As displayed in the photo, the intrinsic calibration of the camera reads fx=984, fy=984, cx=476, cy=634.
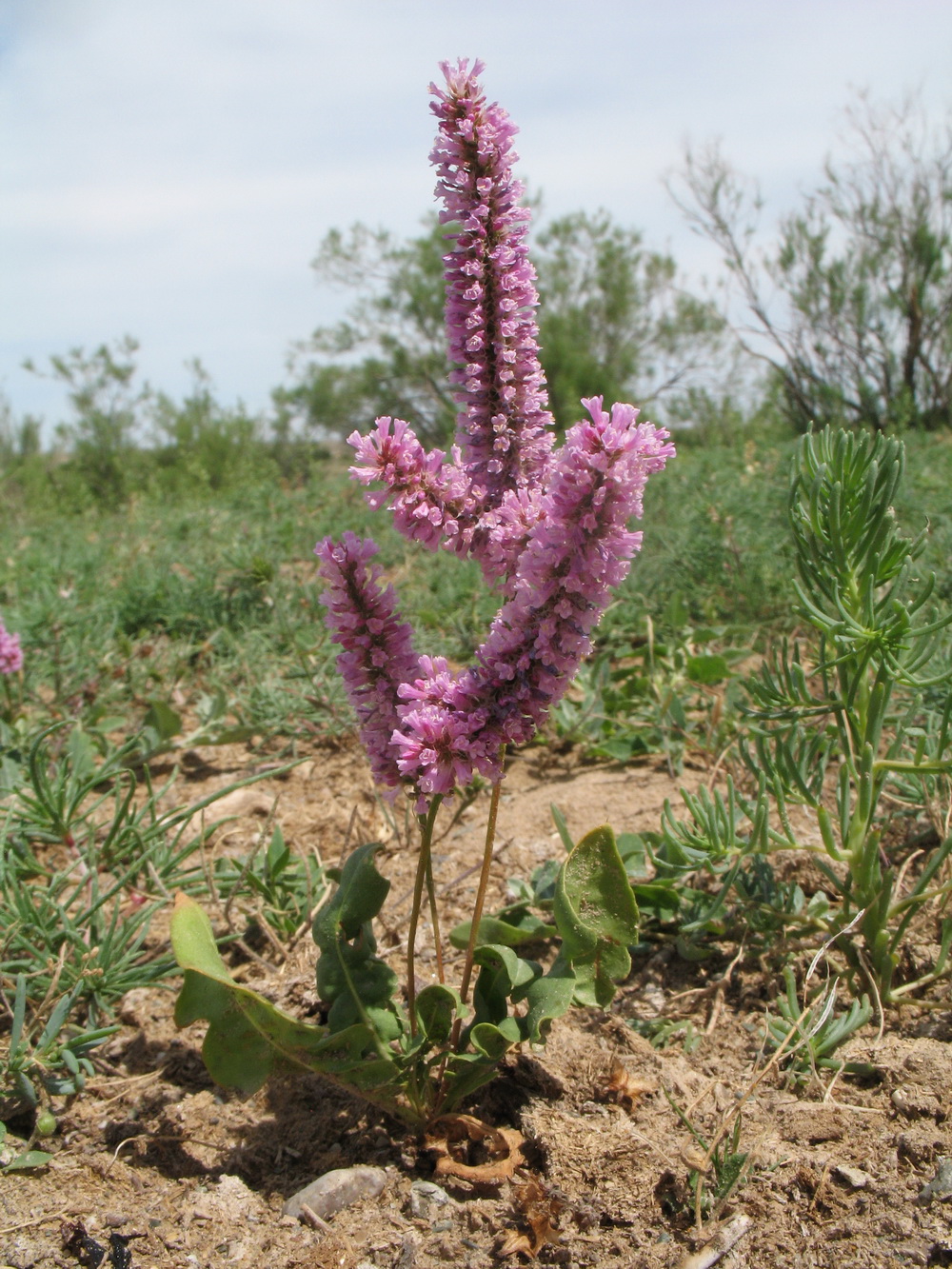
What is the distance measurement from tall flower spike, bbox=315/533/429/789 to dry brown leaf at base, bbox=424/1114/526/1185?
2.44 feet

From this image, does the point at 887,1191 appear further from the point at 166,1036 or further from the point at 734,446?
the point at 734,446

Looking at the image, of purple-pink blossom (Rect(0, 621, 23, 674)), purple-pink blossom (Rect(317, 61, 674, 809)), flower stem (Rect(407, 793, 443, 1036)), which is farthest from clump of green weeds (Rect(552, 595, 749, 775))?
purple-pink blossom (Rect(0, 621, 23, 674))

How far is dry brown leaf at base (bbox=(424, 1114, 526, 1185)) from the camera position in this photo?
1.72 metres

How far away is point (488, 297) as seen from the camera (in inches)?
57.2

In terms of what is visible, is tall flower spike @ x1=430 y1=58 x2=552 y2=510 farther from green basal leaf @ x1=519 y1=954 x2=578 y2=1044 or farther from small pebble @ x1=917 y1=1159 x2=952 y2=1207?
small pebble @ x1=917 y1=1159 x2=952 y2=1207

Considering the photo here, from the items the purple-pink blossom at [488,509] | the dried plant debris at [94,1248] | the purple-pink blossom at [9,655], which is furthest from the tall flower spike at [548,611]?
the purple-pink blossom at [9,655]

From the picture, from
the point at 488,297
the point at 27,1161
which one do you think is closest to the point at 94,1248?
the point at 27,1161

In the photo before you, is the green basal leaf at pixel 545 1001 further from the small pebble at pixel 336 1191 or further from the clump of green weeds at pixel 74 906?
the clump of green weeds at pixel 74 906

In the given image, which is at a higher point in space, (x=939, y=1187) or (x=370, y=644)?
(x=370, y=644)

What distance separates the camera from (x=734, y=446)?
818 cm

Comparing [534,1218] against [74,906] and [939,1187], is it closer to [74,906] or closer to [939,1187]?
[939,1187]

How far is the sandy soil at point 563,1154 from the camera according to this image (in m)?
1.53

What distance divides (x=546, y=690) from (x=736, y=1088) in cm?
98

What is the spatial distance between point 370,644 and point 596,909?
2.03 ft
